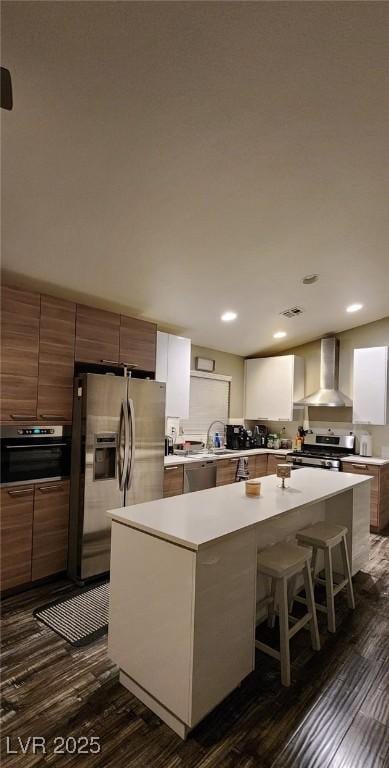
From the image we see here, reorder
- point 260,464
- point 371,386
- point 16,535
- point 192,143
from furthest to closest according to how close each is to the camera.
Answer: point 260,464, point 371,386, point 16,535, point 192,143

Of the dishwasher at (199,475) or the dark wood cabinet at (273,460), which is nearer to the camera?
the dishwasher at (199,475)

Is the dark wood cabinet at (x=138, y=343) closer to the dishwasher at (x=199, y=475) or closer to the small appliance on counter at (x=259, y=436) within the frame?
the dishwasher at (x=199, y=475)

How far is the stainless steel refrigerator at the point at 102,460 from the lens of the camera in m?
2.97

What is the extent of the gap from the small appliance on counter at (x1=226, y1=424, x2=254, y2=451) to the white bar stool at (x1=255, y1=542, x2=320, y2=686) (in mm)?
3132

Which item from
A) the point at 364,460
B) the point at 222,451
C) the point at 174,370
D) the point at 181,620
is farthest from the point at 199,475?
the point at 181,620

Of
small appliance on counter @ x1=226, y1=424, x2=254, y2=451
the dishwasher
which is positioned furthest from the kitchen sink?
the dishwasher

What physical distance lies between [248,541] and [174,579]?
426 mm

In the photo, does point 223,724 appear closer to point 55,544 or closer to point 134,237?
point 55,544

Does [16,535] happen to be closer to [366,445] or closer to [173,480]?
[173,480]

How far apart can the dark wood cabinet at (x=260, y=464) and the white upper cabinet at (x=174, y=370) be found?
4.97 ft

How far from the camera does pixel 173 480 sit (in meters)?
3.86

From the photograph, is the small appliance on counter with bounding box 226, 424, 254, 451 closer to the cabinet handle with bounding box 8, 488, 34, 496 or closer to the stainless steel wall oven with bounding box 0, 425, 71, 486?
the stainless steel wall oven with bounding box 0, 425, 71, 486

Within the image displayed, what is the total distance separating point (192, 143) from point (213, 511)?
1908mm

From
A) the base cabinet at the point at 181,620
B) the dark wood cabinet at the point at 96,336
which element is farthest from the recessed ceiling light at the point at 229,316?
the base cabinet at the point at 181,620
